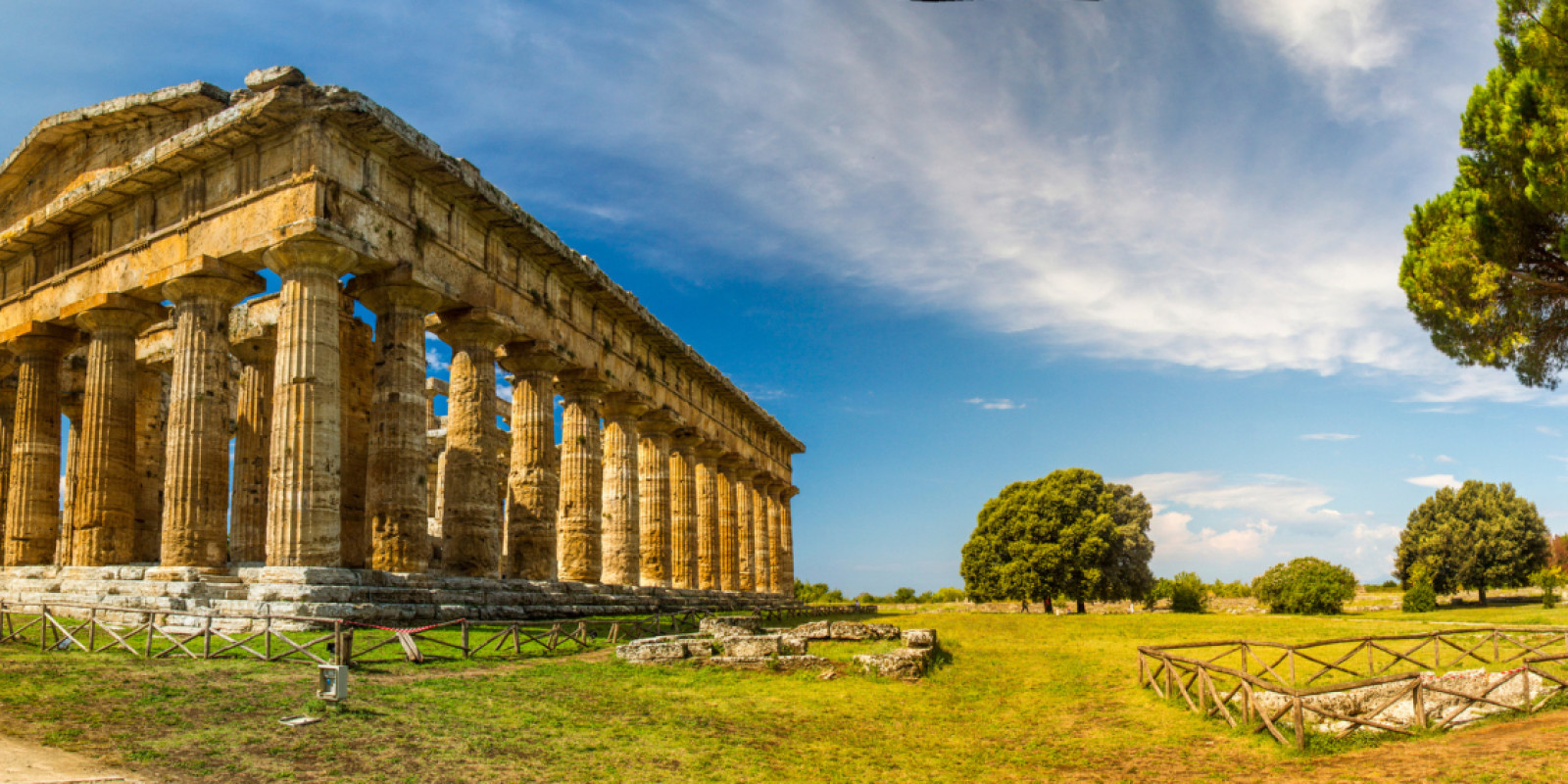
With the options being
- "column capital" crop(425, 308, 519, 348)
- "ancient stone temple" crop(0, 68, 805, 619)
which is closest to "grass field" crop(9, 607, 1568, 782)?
"ancient stone temple" crop(0, 68, 805, 619)

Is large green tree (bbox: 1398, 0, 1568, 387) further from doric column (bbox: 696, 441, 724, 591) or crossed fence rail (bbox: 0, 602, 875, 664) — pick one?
doric column (bbox: 696, 441, 724, 591)

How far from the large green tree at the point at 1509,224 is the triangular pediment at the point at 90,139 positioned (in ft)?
87.5

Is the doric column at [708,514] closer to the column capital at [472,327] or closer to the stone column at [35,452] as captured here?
the column capital at [472,327]

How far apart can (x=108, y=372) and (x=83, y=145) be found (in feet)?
19.2

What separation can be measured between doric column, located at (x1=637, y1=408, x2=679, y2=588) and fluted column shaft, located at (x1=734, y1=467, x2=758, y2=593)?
8.01 m

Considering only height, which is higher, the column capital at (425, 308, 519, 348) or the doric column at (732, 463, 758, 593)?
the column capital at (425, 308, 519, 348)

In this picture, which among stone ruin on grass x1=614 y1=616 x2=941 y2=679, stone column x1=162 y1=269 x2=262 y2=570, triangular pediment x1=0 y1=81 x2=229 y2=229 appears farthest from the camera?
triangular pediment x1=0 y1=81 x2=229 y2=229

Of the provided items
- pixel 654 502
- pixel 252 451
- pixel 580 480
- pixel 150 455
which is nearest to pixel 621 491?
pixel 580 480

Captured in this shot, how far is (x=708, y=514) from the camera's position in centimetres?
3606

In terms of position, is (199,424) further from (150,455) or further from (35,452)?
(150,455)

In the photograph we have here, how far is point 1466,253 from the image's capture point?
21406 mm

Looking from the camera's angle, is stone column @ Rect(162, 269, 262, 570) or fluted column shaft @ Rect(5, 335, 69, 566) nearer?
stone column @ Rect(162, 269, 262, 570)

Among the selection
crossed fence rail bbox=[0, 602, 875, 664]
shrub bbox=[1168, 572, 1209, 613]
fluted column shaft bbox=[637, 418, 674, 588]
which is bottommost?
shrub bbox=[1168, 572, 1209, 613]

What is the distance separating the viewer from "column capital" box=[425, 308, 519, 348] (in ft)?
65.8
